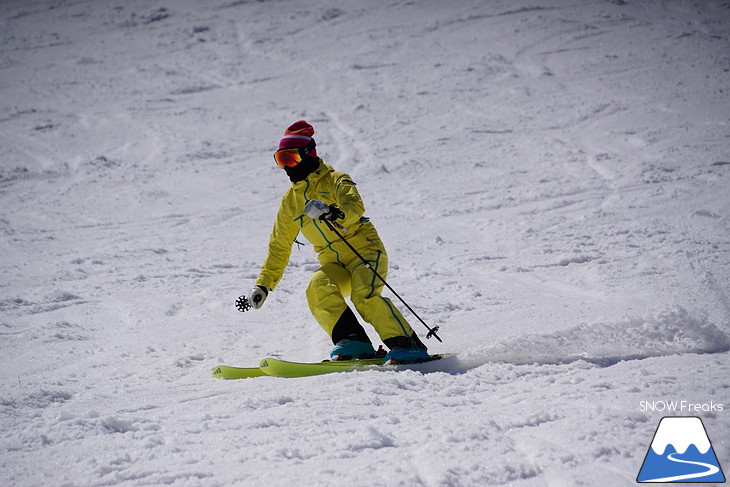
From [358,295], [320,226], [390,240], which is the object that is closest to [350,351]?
[358,295]

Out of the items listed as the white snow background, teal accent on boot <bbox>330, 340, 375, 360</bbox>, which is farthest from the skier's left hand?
the white snow background

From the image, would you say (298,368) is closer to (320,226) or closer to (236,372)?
(236,372)

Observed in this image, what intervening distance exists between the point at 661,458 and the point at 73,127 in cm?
1460

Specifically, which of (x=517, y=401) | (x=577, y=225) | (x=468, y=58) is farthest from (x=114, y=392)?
(x=468, y=58)

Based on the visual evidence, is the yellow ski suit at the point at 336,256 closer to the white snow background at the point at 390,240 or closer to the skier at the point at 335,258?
the skier at the point at 335,258

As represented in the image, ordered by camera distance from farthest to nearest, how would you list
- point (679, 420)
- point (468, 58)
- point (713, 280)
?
point (468, 58) → point (713, 280) → point (679, 420)

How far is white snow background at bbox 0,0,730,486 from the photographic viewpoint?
124 inches

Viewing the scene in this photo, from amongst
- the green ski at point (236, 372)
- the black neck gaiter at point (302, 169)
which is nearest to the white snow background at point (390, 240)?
the green ski at point (236, 372)

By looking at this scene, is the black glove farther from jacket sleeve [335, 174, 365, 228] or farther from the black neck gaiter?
the black neck gaiter

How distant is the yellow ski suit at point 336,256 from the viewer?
471cm

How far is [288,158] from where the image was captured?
4.82 metres

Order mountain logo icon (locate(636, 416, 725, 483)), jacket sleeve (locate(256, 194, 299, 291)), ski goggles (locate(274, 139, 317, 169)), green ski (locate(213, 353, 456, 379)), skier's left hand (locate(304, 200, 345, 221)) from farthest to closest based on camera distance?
jacket sleeve (locate(256, 194, 299, 291)) < ski goggles (locate(274, 139, 317, 169)) < green ski (locate(213, 353, 456, 379)) < skier's left hand (locate(304, 200, 345, 221)) < mountain logo icon (locate(636, 416, 725, 483))

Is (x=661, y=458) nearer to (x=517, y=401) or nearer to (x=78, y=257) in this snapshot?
(x=517, y=401)

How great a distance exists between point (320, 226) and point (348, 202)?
34 centimetres
